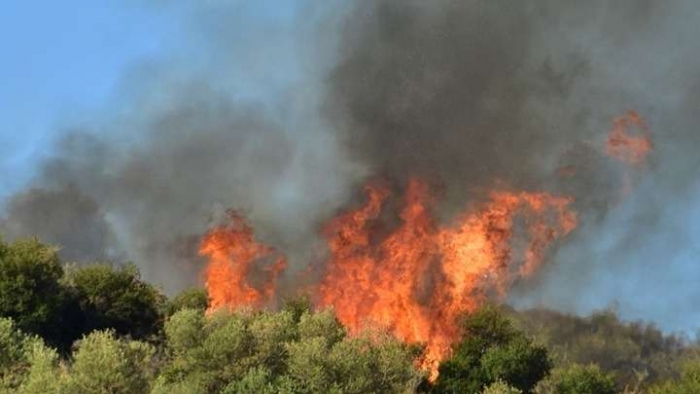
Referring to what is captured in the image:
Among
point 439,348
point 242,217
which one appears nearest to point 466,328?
point 439,348

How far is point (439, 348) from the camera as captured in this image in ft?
407

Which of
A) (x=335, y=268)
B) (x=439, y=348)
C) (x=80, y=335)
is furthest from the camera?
(x=335, y=268)

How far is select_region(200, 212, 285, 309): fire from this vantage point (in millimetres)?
132375

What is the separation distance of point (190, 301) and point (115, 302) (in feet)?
32.1

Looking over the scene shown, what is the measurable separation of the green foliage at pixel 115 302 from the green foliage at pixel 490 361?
3451cm

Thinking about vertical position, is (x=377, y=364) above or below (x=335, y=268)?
below

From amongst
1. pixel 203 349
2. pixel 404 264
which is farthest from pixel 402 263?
pixel 203 349

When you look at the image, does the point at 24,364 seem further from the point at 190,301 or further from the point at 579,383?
the point at 579,383

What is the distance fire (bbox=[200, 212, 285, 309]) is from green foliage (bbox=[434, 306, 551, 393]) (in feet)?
123

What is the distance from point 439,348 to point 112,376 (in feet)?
210

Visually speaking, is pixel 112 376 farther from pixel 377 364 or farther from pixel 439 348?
pixel 439 348

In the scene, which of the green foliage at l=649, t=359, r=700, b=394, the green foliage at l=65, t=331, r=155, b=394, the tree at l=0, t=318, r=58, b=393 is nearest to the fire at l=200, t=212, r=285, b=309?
the tree at l=0, t=318, r=58, b=393

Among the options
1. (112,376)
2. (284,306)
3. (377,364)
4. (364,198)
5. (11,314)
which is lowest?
(112,376)

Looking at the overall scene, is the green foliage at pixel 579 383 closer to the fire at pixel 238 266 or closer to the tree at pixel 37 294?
the fire at pixel 238 266
